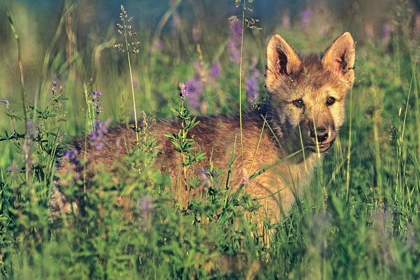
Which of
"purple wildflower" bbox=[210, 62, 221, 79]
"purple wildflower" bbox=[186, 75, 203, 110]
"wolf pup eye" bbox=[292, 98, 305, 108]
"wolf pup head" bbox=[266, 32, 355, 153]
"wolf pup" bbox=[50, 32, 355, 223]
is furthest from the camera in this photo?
"purple wildflower" bbox=[210, 62, 221, 79]

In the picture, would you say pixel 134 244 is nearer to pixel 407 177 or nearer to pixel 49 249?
pixel 49 249

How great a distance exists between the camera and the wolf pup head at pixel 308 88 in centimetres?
533

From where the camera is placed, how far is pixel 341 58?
18.8ft

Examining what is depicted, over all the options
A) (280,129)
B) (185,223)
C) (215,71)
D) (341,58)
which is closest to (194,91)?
(215,71)

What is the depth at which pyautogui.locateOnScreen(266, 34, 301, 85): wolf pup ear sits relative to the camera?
219 inches

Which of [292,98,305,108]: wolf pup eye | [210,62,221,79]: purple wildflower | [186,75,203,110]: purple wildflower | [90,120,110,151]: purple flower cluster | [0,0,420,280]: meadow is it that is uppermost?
[210,62,221,79]: purple wildflower

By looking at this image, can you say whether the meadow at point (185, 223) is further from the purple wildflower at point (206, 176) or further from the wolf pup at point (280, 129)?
the wolf pup at point (280, 129)

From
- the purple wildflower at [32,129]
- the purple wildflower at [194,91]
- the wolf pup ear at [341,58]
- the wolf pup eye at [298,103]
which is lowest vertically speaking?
the purple wildflower at [32,129]

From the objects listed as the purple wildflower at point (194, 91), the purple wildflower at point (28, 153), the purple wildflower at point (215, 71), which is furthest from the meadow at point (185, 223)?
the purple wildflower at point (215, 71)

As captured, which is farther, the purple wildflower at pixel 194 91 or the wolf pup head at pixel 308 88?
the purple wildflower at pixel 194 91

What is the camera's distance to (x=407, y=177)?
4871 millimetres

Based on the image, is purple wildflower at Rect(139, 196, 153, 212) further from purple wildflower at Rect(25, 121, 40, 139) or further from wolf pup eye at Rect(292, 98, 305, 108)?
wolf pup eye at Rect(292, 98, 305, 108)

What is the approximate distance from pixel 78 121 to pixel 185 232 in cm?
370

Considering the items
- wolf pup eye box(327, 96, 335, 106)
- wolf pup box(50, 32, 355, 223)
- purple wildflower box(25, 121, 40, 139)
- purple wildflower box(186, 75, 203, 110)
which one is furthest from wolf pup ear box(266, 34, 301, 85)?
purple wildflower box(25, 121, 40, 139)
